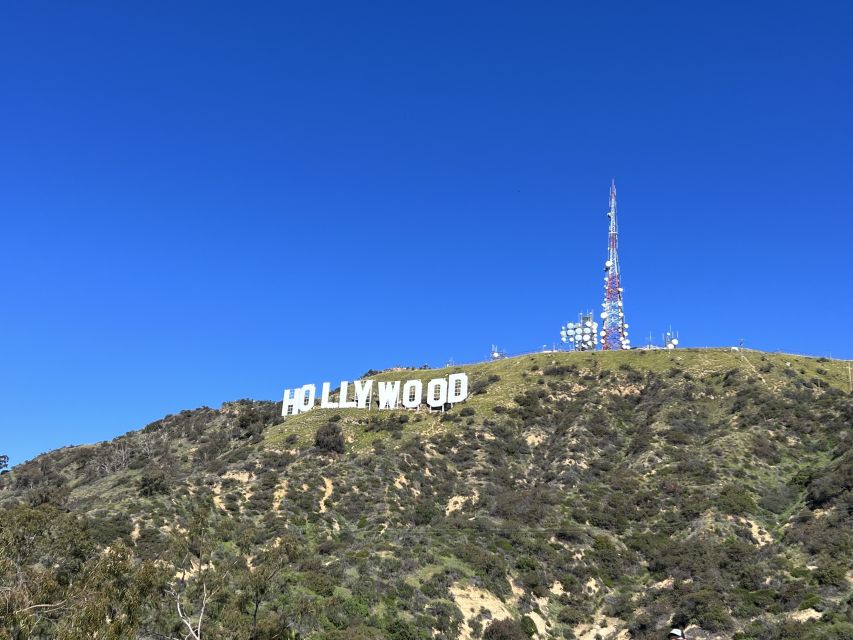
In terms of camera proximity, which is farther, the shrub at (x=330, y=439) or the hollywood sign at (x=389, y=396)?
the hollywood sign at (x=389, y=396)

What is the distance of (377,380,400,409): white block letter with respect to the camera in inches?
3442

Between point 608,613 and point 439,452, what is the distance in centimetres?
2945

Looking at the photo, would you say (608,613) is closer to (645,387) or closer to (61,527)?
(61,527)

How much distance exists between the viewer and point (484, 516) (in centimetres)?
5944

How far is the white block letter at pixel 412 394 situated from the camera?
285ft

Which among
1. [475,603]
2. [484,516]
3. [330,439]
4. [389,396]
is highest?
[389,396]

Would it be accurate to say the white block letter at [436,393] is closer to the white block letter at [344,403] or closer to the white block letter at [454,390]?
the white block letter at [454,390]

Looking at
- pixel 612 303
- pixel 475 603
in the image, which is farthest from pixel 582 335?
pixel 475 603

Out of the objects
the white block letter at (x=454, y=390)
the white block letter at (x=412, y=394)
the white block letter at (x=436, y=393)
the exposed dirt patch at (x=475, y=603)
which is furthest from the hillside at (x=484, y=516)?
the white block letter at (x=412, y=394)

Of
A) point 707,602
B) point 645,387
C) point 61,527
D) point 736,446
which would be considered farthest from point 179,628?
point 645,387

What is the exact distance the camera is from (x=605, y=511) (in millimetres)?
59062

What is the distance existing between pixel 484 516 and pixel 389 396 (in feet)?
102

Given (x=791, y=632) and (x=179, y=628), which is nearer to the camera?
(x=179, y=628)

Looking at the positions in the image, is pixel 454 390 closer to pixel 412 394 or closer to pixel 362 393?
pixel 412 394
